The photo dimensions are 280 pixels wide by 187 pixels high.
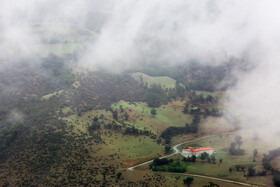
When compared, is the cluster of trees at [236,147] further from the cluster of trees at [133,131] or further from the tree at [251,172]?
the cluster of trees at [133,131]

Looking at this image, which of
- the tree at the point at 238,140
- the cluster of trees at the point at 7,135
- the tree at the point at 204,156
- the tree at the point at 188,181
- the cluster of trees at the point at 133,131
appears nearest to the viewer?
the tree at the point at 188,181

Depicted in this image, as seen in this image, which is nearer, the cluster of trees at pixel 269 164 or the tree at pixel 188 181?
the cluster of trees at pixel 269 164

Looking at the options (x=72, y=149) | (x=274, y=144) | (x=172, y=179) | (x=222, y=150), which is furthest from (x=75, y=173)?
(x=274, y=144)

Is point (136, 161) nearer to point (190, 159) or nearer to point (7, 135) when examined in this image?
point (190, 159)

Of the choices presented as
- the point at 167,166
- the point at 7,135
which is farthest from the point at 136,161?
the point at 7,135

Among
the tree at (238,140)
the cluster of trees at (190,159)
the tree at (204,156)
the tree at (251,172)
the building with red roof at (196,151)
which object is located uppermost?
the tree at (238,140)

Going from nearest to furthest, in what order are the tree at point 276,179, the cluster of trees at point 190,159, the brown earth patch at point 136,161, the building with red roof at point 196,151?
1. the tree at point 276,179
2. the brown earth patch at point 136,161
3. the cluster of trees at point 190,159
4. the building with red roof at point 196,151

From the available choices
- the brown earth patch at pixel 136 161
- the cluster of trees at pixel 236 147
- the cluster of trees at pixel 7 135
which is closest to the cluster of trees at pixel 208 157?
the cluster of trees at pixel 236 147
